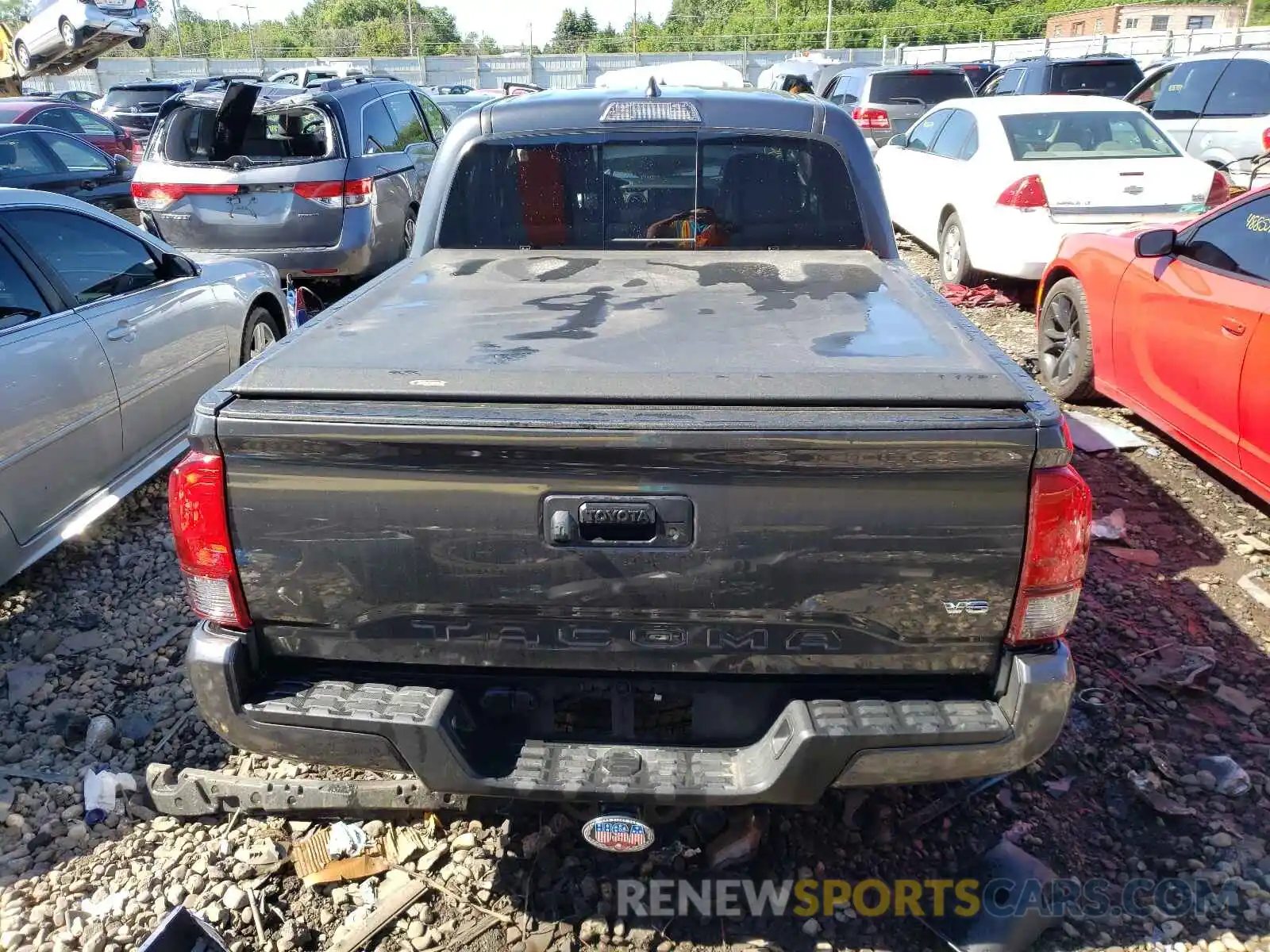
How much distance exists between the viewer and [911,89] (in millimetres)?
15453

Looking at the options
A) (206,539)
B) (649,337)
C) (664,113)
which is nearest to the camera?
(206,539)

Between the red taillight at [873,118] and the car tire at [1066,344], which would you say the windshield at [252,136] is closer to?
the car tire at [1066,344]

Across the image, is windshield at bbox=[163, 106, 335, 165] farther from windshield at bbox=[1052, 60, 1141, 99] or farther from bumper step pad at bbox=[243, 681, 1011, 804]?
windshield at bbox=[1052, 60, 1141, 99]

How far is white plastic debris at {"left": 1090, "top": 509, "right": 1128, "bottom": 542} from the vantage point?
15.4 feet

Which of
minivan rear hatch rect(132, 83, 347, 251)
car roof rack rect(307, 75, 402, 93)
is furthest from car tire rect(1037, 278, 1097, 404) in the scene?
car roof rack rect(307, 75, 402, 93)

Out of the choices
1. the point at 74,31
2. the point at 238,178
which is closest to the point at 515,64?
the point at 74,31

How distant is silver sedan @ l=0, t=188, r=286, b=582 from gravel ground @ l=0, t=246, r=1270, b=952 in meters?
0.64

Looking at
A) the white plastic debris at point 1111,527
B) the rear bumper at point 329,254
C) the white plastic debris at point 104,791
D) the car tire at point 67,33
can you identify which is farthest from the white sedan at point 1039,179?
the car tire at point 67,33

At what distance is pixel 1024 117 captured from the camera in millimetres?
8688

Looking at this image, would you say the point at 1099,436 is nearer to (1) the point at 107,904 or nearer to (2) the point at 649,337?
(2) the point at 649,337

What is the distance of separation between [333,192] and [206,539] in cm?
633

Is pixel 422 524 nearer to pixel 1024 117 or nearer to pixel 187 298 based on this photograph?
pixel 187 298

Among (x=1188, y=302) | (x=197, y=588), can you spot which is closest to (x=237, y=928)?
(x=197, y=588)

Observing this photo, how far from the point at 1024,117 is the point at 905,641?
7988 mm
